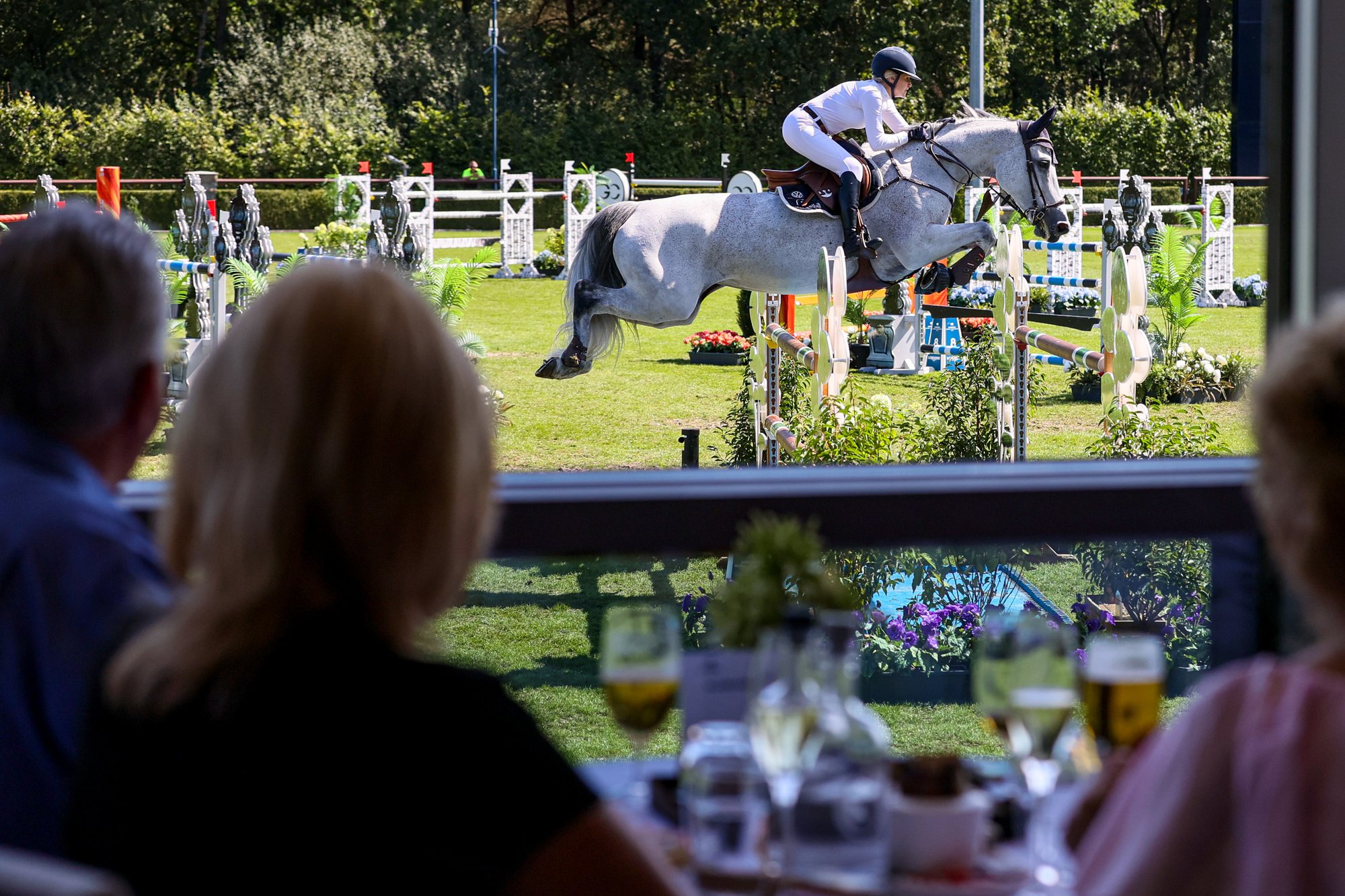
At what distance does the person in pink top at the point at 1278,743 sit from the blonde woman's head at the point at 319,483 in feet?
1.32

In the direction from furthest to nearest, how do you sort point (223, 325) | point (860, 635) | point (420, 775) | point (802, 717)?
point (223, 325) → point (860, 635) → point (802, 717) → point (420, 775)

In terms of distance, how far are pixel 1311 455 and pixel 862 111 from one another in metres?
7.91

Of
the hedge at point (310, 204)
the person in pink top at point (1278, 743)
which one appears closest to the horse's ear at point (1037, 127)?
the person in pink top at point (1278, 743)

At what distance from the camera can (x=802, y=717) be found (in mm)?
933

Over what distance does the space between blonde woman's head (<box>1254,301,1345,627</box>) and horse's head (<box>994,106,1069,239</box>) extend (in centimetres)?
777

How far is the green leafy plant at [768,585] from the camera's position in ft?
3.50

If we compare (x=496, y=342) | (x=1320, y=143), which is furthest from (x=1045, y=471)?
(x=496, y=342)

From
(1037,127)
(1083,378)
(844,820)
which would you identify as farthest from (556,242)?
(844,820)

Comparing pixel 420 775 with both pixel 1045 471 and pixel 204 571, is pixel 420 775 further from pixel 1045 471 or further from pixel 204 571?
pixel 1045 471

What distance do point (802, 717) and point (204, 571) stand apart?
374 mm

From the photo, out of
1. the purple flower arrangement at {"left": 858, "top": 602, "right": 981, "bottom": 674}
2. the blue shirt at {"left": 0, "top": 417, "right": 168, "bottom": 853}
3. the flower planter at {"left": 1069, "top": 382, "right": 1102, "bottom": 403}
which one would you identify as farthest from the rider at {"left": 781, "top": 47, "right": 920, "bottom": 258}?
the blue shirt at {"left": 0, "top": 417, "right": 168, "bottom": 853}

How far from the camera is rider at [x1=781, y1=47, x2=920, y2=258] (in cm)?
831

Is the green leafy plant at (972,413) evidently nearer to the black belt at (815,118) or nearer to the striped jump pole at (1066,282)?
the striped jump pole at (1066,282)

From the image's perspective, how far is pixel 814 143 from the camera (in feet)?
28.0
